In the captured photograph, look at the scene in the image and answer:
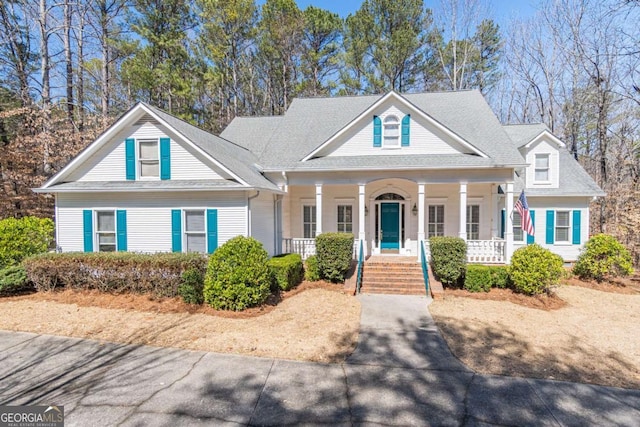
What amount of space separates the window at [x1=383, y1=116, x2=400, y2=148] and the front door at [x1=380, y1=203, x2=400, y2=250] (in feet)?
8.59

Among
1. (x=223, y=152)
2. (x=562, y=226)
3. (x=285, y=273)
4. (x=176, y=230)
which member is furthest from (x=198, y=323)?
(x=562, y=226)

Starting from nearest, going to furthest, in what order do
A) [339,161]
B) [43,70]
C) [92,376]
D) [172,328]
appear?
[92,376]
[172,328]
[339,161]
[43,70]

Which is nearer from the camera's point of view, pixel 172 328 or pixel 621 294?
pixel 172 328

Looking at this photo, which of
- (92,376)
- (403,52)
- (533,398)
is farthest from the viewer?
(403,52)

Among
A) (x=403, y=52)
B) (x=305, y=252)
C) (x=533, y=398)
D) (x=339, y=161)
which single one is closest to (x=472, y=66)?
(x=403, y=52)

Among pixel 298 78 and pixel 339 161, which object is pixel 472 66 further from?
pixel 339 161

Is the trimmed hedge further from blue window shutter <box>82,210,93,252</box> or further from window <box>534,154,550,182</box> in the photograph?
window <box>534,154,550,182</box>

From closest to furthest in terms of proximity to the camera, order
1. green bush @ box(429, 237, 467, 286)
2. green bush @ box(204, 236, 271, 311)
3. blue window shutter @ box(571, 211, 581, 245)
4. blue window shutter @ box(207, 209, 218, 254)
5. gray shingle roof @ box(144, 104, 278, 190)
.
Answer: green bush @ box(204, 236, 271, 311) < green bush @ box(429, 237, 467, 286) < gray shingle roof @ box(144, 104, 278, 190) < blue window shutter @ box(207, 209, 218, 254) < blue window shutter @ box(571, 211, 581, 245)

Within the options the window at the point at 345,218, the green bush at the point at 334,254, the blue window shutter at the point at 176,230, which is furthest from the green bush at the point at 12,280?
the window at the point at 345,218

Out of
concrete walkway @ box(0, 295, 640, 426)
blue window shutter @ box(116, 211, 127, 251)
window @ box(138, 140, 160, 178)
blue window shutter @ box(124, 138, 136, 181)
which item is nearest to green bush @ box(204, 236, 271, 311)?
concrete walkway @ box(0, 295, 640, 426)

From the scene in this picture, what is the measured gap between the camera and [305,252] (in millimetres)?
11883

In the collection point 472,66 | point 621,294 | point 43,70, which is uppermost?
point 472,66

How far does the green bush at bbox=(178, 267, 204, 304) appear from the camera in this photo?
764 cm

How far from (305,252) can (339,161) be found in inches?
151
